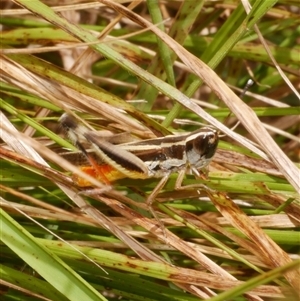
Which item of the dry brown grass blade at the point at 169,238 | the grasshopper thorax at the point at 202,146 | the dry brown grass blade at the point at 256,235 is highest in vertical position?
the grasshopper thorax at the point at 202,146

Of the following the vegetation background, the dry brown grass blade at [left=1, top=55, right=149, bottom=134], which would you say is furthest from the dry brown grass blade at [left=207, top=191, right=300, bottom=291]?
the dry brown grass blade at [left=1, top=55, right=149, bottom=134]

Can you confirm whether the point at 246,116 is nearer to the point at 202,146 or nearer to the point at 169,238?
the point at 202,146

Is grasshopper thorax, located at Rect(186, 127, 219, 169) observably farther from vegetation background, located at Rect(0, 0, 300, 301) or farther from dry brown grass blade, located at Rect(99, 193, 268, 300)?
dry brown grass blade, located at Rect(99, 193, 268, 300)

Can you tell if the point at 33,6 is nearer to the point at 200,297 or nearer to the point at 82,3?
the point at 82,3

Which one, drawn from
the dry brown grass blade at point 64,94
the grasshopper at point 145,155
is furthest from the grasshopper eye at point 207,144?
the dry brown grass blade at point 64,94

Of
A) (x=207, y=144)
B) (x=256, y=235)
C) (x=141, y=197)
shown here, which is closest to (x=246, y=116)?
(x=207, y=144)

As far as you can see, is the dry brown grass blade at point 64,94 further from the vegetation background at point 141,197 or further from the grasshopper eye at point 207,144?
the grasshopper eye at point 207,144
